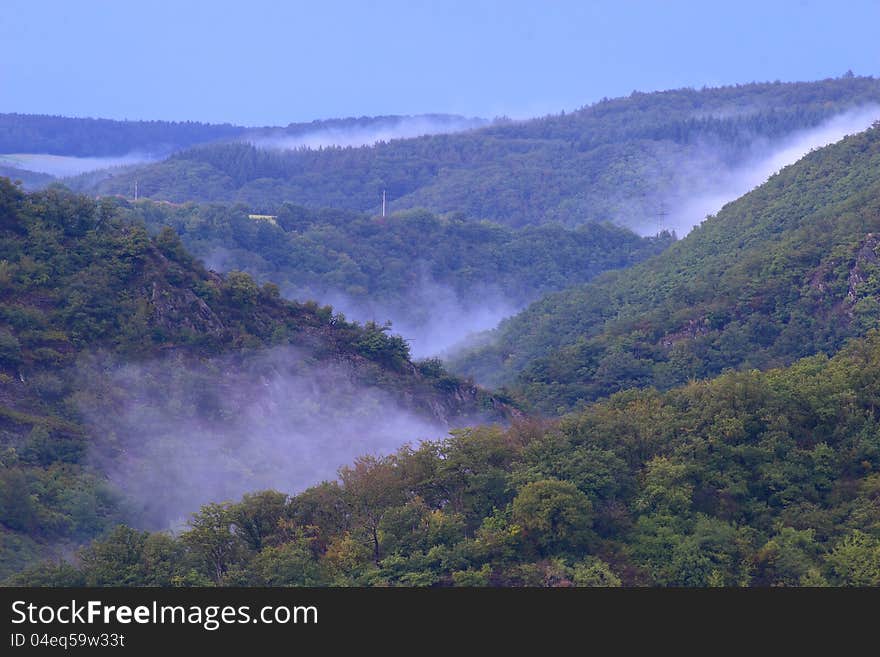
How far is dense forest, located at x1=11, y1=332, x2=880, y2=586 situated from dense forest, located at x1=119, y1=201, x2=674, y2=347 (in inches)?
4146

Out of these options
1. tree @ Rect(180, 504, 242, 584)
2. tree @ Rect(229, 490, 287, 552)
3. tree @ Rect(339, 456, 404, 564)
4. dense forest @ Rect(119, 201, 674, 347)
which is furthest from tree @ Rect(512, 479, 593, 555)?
dense forest @ Rect(119, 201, 674, 347)

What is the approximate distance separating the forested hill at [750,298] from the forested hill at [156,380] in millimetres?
15830

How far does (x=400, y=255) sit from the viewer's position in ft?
594

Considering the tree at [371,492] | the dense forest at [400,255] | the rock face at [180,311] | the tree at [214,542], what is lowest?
the dense forest at [400,255]

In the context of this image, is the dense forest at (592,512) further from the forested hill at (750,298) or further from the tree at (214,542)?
the forested hill at (750,298)

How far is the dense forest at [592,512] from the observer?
39594mm

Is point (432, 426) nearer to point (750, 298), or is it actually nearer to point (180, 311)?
point (180, 311)

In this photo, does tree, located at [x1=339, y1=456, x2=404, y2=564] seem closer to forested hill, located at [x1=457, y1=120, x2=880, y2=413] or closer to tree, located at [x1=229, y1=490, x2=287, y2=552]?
tree, located at [x1=229, y1=490, x2=287, y2=552]

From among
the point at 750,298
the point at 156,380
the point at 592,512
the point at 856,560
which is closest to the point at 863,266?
the point at 750,298

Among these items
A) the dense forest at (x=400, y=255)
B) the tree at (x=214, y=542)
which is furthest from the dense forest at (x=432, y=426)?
the dense forest at (x=400, y=255)

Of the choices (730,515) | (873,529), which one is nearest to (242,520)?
(730,515)

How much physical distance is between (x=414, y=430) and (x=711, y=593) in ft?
112

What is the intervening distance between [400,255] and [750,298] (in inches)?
3834

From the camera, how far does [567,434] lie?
47625 mm
